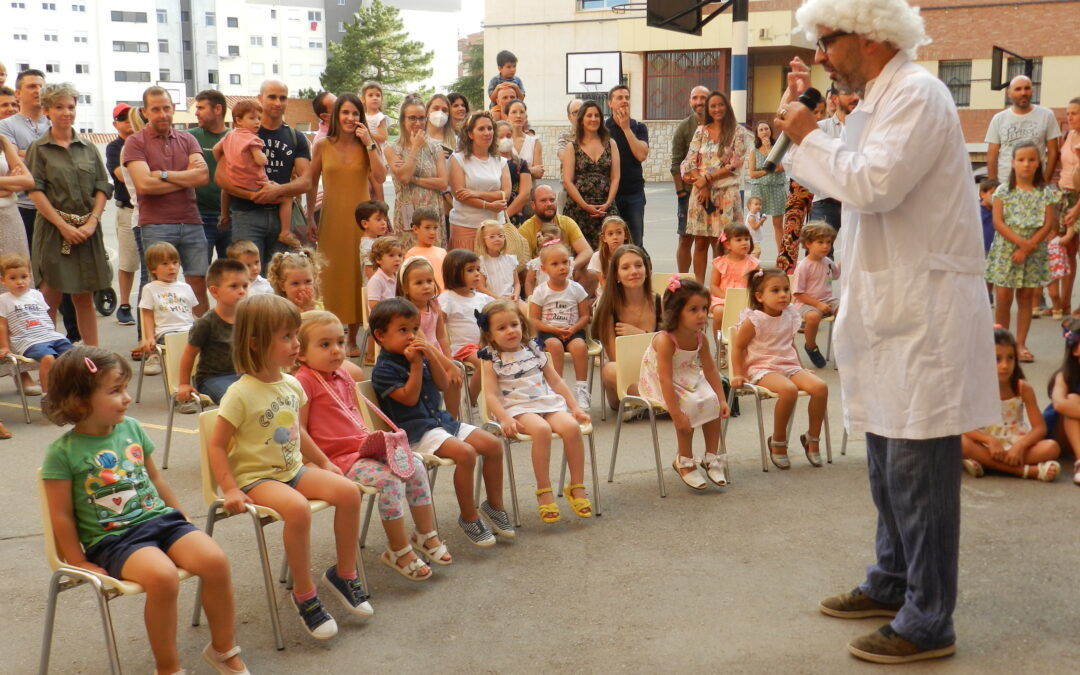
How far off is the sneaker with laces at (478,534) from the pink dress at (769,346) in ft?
6.00

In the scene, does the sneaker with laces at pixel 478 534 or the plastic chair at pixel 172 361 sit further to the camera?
the plastic chair at pixel 172 361

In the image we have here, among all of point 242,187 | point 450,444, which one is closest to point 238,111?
point 242,187

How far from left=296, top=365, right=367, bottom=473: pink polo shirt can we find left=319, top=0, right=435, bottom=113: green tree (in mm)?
56443

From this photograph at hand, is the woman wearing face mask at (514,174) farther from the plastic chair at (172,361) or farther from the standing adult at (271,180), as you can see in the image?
the plastic chair at (172,361)

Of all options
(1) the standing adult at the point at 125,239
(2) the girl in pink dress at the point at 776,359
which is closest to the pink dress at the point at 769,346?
(2) the girl in pink dress at the point at 776,359

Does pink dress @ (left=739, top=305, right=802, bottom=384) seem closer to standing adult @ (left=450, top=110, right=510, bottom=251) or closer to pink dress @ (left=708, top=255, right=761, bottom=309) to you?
pink dress @ (left=708, top=255, right=761, bottom=309)

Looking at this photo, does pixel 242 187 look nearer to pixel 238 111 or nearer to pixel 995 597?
pixel 238 111

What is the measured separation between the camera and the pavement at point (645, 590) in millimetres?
3424

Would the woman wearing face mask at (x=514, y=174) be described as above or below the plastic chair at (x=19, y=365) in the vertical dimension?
above

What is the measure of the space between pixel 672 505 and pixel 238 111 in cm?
457

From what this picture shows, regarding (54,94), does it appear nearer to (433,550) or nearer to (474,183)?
(474,183)

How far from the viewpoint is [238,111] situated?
7.71 m

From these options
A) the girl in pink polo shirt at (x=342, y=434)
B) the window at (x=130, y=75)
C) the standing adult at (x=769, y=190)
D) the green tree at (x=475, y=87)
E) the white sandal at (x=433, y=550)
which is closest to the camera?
the girl in pink polo shirt at (x=342, y=434)

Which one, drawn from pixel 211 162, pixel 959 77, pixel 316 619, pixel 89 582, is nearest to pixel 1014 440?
pixel 316 619
